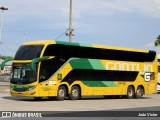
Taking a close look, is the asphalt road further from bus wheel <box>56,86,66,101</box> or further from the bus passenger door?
bus wheel <box>56,86,66,101</box>

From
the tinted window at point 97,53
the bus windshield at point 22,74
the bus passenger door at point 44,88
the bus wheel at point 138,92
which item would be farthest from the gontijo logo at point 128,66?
the bus windshield at point 22,74

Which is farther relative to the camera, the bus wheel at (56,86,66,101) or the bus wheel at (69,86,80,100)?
the bus wheel at (69,86,80,100)

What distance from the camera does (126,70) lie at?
97.7ft

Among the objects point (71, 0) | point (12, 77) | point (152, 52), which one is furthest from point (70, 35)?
point (12, 77)

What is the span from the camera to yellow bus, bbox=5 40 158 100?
24.4 m

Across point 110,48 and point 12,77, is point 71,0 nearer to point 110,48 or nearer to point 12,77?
point 110,48

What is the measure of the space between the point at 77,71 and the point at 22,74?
12.0 ft

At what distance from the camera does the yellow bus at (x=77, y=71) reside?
960 inches

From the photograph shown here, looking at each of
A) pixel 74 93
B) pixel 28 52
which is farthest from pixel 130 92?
pixel 28 52

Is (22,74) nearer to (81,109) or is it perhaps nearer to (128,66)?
(81,109)

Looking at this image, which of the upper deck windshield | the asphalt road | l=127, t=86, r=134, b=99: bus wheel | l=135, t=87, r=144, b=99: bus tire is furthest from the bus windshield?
l=135, t=87, r=144, b=99: bus tire

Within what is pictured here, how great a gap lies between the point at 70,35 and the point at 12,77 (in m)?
16.7

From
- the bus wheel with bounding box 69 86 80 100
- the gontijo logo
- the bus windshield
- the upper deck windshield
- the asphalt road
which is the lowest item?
the asphalt road

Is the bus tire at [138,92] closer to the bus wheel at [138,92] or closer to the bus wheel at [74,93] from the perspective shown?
the bus wheel at [138,92]
